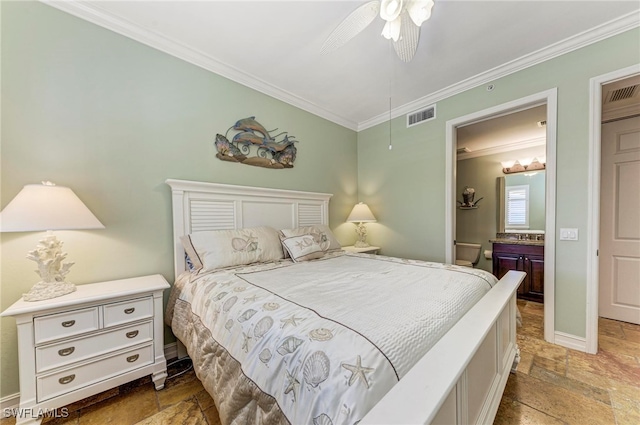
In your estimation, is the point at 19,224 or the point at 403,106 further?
the point at 403,106

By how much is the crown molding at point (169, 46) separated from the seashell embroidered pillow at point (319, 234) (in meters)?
1.61

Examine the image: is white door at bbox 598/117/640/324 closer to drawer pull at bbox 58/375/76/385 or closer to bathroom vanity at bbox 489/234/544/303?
bathroom vanity at bbox 489/234/544/303

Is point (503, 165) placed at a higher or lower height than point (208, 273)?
higher

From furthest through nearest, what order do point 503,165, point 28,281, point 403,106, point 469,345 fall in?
point 503,165 < point 403,106 < point 28,281 < point 469,345

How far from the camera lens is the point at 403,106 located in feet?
10.7

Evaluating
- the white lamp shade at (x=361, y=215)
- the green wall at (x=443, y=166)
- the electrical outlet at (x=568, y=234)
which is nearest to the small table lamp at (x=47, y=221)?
the white lamp shade at (x=361, y=215)

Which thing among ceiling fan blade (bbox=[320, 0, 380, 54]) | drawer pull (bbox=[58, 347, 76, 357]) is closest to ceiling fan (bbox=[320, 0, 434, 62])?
ceiling fan blade (bbox=[320, 0, 380, 54])

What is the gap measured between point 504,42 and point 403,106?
1256mm

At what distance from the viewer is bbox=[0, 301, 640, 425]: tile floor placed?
55.4 inches

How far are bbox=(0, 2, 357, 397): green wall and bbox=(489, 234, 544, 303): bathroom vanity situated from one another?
410 cm

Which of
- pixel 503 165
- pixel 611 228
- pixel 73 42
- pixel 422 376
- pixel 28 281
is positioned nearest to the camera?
pixel 422 376

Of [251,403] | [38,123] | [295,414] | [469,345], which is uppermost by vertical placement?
[38,123]

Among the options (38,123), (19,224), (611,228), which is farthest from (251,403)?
(611,228)

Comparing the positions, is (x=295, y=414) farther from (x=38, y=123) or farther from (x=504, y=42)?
(x=504, y=42)
